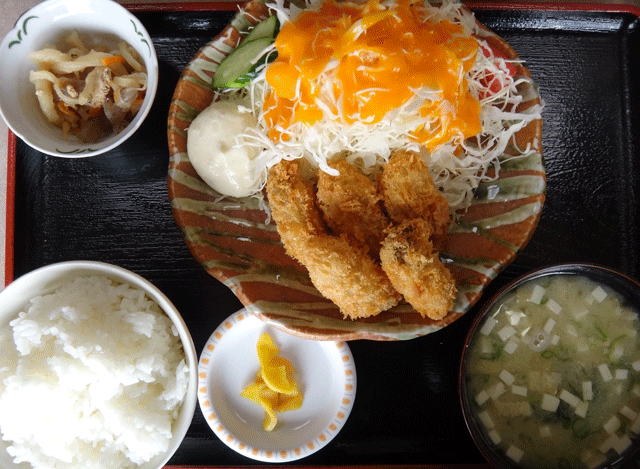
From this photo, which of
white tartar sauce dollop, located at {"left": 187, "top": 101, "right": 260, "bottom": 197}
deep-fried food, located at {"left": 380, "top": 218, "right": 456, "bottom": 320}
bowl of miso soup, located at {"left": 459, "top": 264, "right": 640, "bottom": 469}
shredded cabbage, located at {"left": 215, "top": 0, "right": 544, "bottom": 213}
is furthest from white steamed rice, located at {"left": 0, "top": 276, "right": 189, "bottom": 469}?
bowl of miso soup, located at {"left": 459, "top": 264, "right": 640, "bottom": 469}

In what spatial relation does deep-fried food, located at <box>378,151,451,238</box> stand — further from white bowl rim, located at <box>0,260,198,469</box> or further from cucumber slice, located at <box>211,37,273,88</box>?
white bowl rim, located at <box>0,260,198,469</box>

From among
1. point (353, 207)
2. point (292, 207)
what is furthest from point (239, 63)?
point (353, 207)

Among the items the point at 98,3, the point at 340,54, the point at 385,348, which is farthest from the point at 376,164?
the point at 98,3

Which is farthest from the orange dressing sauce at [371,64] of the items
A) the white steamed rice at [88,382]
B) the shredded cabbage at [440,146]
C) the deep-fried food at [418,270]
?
the white steamed rice at [88,382]

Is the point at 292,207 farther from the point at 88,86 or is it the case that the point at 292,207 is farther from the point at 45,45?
the point at 45,45

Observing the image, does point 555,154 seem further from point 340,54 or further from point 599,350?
point 340,54

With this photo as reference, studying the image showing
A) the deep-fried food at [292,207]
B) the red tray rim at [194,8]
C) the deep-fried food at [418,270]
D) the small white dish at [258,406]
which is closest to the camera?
the deep-fried food at [418,270]

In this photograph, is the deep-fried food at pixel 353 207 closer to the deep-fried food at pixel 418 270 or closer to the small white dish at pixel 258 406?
the deep-fried food at pixel 418 270
